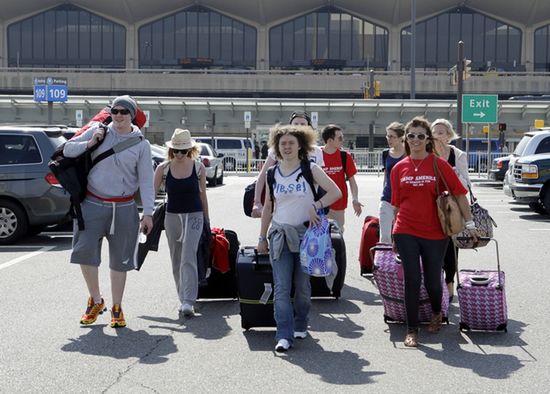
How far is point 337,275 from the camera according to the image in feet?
27.1

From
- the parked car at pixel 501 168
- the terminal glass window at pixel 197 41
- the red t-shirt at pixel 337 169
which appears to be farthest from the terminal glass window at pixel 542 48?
the red t-shirt at pixel 337 169

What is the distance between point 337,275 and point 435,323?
1.48 metres

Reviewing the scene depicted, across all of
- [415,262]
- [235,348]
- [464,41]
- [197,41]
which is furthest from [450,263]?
[464,41]

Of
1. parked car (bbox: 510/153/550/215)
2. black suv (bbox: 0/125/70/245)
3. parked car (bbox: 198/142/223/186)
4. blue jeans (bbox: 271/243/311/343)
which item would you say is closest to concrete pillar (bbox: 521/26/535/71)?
parked car (bbox: 198/142/223/186)

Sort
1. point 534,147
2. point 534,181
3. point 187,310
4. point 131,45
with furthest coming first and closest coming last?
1. point 131,45
2. point 534,147
3. point 534,181
4. point 187,310

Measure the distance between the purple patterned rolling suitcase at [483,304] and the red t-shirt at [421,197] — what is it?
620mm

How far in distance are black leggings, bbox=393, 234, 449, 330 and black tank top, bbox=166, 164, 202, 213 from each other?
2020 mm

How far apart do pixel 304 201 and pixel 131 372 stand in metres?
1.74

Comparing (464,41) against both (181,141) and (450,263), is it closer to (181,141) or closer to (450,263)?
(450,263)

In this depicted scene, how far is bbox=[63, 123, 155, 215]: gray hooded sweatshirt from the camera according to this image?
23.6 ft

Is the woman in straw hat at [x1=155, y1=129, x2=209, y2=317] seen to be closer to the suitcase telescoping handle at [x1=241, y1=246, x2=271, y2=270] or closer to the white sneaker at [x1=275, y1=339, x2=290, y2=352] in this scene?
the suitcase telescoping handle at [x1=241, y1=246, x2=271, y2=270]

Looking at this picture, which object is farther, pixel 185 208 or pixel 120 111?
pixel 185 208

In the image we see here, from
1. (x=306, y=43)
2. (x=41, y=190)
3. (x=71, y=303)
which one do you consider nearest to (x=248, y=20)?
(x=306, y=43)

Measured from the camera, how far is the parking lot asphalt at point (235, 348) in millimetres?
5578
